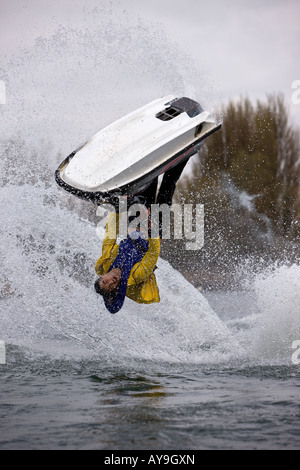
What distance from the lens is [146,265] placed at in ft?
26.3

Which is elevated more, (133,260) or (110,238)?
(110,238)

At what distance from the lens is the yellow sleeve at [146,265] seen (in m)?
8.01

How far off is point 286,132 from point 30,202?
23.1 meters

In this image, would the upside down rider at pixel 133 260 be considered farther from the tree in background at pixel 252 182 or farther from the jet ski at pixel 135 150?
the tree in background at pixel 252 182

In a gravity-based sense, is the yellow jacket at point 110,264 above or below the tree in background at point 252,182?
below

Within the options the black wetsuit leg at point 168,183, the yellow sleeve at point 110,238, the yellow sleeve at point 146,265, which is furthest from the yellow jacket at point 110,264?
the black wetsuit leg at point 168,183

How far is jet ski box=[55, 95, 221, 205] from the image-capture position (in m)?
7.93

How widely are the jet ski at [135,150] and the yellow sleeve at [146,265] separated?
688mm

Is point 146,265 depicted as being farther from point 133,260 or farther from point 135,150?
point 135,150

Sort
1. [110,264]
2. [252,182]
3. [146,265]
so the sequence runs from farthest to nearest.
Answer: [252,182], [110,264], [146,265]

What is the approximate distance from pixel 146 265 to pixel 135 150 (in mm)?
1439

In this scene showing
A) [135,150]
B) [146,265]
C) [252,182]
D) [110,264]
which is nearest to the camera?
[146,265]

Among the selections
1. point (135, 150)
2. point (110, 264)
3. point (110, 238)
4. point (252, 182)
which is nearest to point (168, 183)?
point (135, 150)

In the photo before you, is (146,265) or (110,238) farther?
(110,238)
